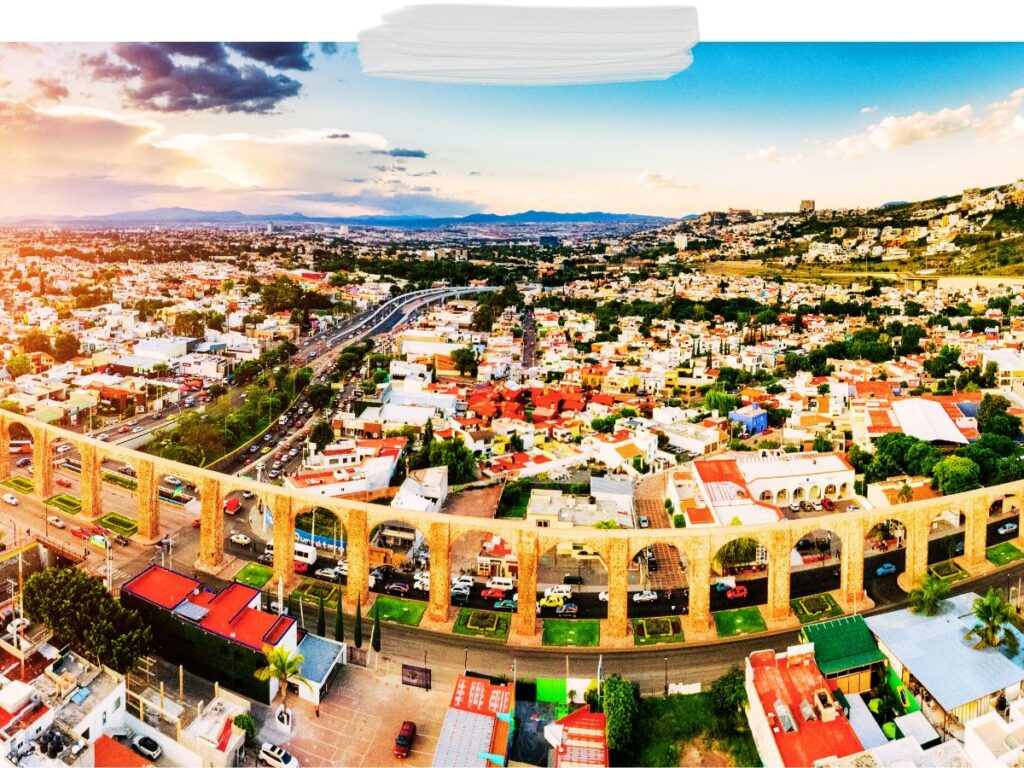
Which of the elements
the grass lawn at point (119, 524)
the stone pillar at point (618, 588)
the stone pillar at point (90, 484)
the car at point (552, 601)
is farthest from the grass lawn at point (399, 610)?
the stone pillar at point (90, 484)

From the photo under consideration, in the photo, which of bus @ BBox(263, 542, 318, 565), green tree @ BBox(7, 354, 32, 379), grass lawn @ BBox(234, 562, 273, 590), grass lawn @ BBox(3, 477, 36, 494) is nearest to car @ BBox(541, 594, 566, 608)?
bus @ BBox(263, 542, 318, 565)

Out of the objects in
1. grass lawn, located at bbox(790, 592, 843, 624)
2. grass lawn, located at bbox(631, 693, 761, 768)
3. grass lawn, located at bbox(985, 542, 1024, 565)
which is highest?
grass lawn, located at bbox(985, 542, 1024, 565)

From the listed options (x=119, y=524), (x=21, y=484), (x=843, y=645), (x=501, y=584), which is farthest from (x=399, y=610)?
(x=21, y=484)

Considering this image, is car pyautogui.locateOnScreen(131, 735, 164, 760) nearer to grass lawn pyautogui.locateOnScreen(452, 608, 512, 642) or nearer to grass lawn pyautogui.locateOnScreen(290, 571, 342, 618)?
grass lawn pyautogui.locateOnScreen(290, 571, 342, 618)

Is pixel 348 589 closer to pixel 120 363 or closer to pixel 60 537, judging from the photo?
pixel 60 537

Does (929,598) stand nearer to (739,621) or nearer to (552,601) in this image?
(739,621)

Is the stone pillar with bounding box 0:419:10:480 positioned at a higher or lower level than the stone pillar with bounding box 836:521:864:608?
higher

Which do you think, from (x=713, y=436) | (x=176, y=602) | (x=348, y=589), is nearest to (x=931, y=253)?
(x=713, y=436)
